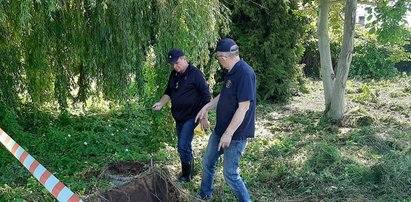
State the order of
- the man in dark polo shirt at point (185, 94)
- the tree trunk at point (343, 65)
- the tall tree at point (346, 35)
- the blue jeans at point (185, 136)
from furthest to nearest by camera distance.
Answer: the tree trunk at point (343, 65), the tall tree at point (346, 35), the blue jeans at point (185, 136), the man in dark polo shirt at point (185, 94)

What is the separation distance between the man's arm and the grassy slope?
1.29m

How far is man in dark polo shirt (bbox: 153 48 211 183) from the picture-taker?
16.0 ft

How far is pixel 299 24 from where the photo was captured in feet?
36.4

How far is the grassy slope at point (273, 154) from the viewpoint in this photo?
514cm

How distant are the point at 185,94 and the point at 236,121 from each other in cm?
128

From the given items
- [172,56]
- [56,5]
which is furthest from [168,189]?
[56,5]

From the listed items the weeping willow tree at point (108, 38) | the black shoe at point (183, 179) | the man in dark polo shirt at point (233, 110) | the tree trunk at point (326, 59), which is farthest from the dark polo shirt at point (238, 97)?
the tree trunk at point (326, 59)

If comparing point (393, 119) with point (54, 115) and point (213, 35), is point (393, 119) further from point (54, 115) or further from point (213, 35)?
point (54, 115)

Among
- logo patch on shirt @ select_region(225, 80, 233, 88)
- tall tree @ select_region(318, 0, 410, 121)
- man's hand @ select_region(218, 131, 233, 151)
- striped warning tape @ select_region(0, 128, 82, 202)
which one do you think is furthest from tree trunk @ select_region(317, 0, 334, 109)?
striped warning tape @ select_region(0, 128, 82, 202)

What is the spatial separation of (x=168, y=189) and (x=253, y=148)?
2.67m

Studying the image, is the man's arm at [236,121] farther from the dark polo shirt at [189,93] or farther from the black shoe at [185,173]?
the black shoe at [185,173]

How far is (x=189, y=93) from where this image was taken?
495cm

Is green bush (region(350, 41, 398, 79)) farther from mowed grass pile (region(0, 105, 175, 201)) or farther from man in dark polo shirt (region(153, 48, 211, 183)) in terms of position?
man in dark polo shirt (region(153, 48, 211, 183))

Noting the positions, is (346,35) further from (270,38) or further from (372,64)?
(372,64)
